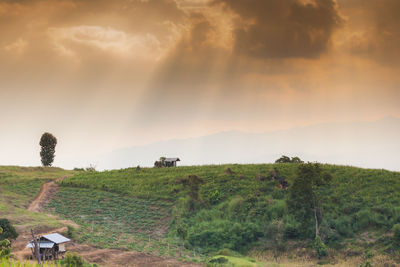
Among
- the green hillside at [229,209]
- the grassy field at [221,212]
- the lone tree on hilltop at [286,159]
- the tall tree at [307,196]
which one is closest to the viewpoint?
the grassy field at [221,212]

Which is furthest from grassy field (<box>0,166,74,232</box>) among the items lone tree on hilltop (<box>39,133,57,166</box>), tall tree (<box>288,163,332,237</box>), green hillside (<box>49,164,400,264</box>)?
tall tree (<box>288,163,332,237</box>)

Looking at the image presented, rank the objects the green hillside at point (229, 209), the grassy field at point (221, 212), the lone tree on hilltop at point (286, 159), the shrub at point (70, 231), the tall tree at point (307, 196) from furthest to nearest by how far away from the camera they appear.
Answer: the lone tree on hilltop at point (286, 159), the tall tree at point (307, 196), the green hillside at point (229, 209), the shrub at point (70, 231), the grassy field at point (221, 212)

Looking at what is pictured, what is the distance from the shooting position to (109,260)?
3544cm

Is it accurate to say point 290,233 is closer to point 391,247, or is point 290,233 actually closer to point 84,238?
point 391,247

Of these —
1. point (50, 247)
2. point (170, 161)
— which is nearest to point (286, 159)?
point (170, 161)

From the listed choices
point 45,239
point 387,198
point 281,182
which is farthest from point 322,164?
point 45,239

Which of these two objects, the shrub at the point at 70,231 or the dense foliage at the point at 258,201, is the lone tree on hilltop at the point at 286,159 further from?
the shrub at the point at 70,231

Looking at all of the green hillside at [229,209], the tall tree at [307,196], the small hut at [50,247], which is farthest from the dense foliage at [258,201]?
the small hut at [50,247]

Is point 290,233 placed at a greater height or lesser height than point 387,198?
lesser

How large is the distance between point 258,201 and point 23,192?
38309mm

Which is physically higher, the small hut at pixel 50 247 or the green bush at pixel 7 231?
the green bush at pixel 7 231

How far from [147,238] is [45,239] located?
15116 millimetres

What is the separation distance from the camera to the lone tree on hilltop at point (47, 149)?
9225 centimetres

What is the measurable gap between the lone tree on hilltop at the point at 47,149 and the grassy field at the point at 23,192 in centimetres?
724
